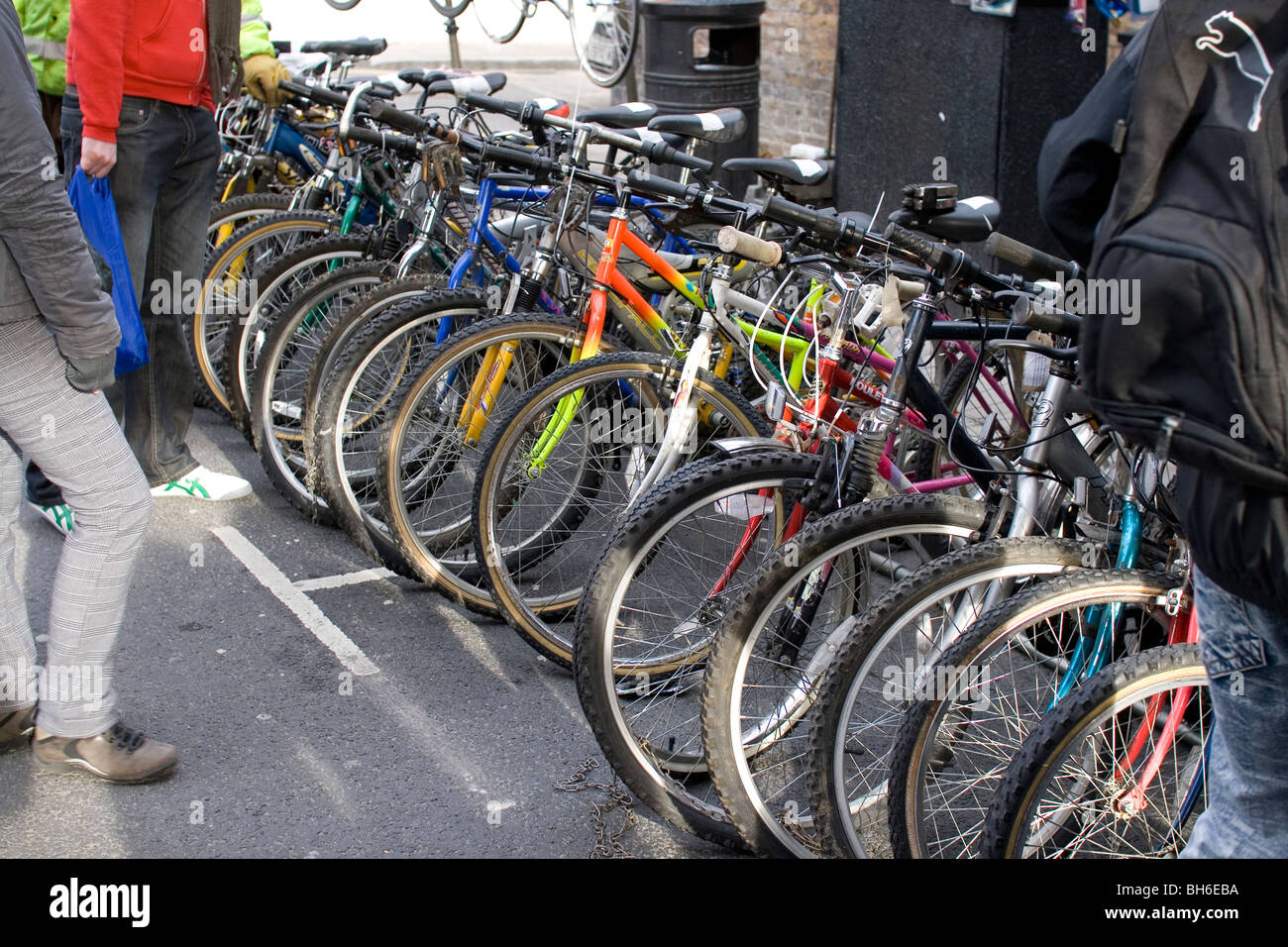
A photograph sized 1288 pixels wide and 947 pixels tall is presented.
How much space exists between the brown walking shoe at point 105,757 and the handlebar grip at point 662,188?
6.66 feet

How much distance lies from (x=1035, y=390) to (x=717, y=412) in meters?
0.87

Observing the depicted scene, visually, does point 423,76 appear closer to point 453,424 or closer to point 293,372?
point 293,372

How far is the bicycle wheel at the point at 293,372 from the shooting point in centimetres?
468

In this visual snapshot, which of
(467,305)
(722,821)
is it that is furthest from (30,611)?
(722,821)

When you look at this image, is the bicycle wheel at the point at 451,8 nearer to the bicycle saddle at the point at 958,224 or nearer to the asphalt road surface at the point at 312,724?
the asphalt road surface at the point at 312,724

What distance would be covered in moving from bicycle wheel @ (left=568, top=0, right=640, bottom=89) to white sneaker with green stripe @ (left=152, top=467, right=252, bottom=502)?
473 cm

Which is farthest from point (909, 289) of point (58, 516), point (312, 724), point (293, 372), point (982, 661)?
point (58, 516)

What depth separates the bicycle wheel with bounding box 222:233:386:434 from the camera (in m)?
4.91

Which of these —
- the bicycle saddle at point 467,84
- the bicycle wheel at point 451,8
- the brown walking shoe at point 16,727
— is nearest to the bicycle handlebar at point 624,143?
the bicycle saddle at point 467,84

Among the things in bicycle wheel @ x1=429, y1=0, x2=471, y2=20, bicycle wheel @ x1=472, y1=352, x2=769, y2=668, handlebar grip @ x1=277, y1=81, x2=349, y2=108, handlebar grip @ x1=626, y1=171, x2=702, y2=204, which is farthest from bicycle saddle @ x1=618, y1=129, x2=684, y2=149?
bicycle wheel @ x1=429, y1=0, x2=471, y2=20

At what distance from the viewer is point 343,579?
4.58 meters

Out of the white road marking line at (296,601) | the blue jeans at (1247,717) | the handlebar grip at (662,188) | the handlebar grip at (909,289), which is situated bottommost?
the white road marking line at (296,601)

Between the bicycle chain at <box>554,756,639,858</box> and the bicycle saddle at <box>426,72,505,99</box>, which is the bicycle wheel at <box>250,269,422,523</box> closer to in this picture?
the bicycle saddle at <box>426,72,505,99</box>

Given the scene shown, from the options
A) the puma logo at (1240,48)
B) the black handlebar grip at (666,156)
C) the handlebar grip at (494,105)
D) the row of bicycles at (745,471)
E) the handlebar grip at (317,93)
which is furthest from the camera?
the handlebar grip at (317,93)
